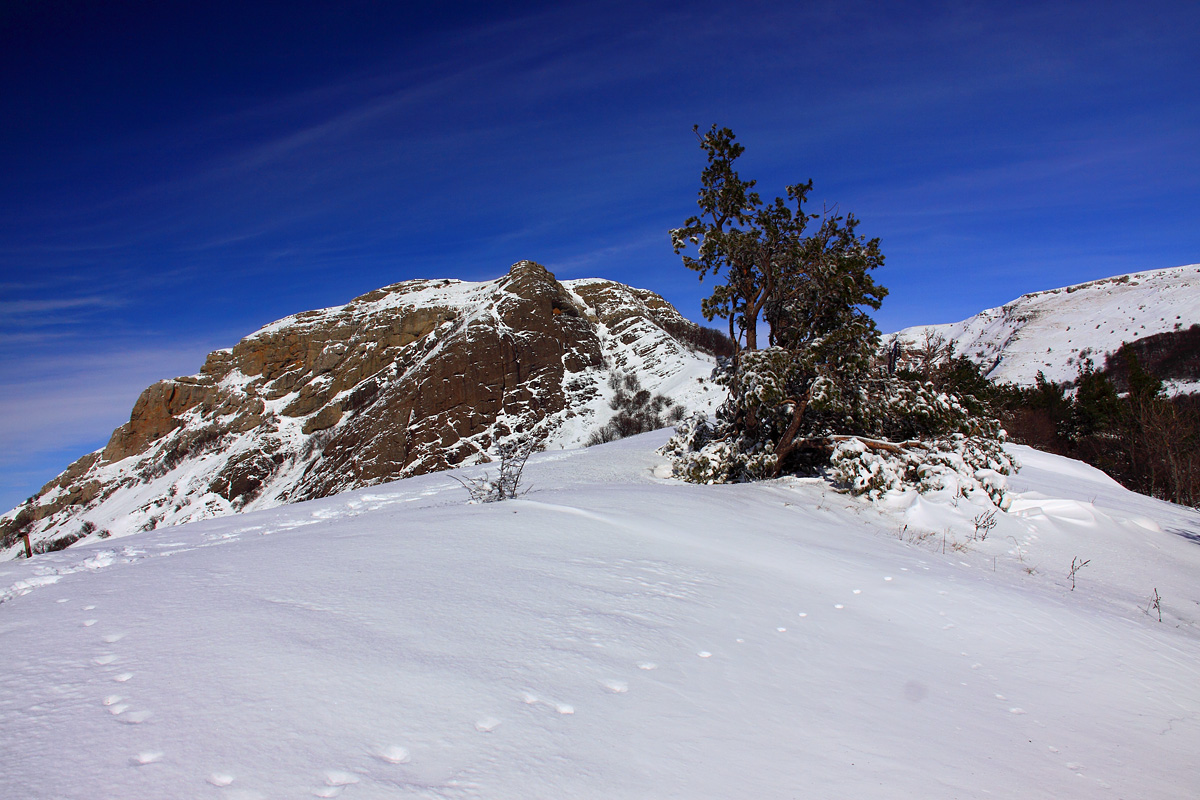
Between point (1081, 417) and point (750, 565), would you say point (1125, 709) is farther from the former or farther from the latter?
point (1081, 417)

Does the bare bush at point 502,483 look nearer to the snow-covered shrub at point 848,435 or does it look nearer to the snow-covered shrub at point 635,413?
the snow-covered shrub at point 848,435

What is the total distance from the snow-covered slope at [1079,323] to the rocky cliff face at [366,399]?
45.1m

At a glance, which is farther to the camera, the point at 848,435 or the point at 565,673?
the point at 848,435

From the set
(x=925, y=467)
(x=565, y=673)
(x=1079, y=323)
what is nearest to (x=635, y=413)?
(x=925, y=467)

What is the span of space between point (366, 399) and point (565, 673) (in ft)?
243

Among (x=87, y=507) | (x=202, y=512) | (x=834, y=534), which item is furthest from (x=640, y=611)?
(x=87, y=507)

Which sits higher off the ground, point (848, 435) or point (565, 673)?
point (848, 435)

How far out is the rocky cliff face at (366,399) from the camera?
57.0 metres

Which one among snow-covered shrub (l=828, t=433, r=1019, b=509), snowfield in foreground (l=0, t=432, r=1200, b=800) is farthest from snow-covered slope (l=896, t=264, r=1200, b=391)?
snowfield in foreground (l=0, t=432, r=1200, b=800)

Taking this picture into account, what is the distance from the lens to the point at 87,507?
2894 inches

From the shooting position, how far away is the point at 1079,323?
8612 centimetres

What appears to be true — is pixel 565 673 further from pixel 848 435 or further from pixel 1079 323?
pixel 1079 323

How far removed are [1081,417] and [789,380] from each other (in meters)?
35.7

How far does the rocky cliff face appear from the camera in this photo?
5697cm
